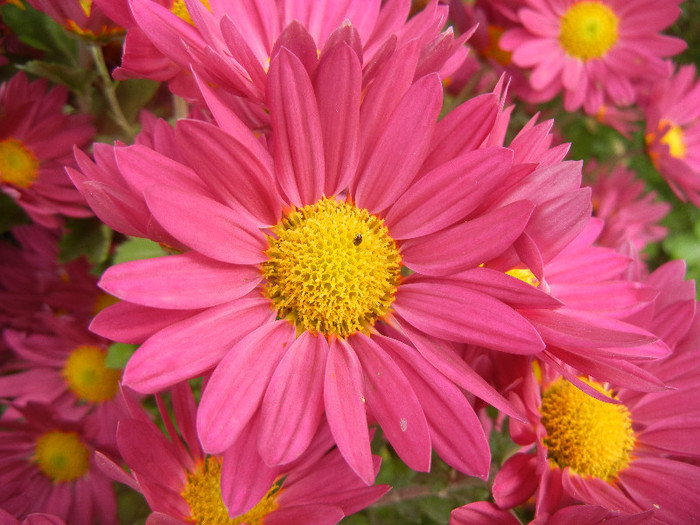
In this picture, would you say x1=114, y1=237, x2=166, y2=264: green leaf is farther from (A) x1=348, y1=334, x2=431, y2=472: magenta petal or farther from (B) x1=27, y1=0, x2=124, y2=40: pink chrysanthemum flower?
(A) x1=348, y1=334, x2=431, y2=472: magenta petal

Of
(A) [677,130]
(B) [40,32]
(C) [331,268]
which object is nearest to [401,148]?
(C) [331,268]

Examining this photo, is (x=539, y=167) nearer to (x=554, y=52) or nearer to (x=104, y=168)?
(x=104, y=168)

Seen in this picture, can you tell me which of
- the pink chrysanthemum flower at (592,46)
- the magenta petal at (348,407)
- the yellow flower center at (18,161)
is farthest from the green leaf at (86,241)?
the pink chrysanthemum flower at (592,46)

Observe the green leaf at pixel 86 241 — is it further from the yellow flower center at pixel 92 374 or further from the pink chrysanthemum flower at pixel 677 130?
the pink chrysanthemum flower at pixel 677 130

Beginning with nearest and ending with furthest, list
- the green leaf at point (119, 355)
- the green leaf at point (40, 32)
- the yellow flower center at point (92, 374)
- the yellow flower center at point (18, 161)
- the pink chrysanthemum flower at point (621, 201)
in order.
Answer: the green leaf at point (119, 355), the green leaf at point (40, 32), the yellow flower center at point (18, 161), the yellow flower center at point (92, 374), the pink chrysanthemum flower at point (621, 201)

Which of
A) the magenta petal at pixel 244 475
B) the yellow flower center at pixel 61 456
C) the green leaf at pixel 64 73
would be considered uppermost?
the green leaf at pixel 64 73

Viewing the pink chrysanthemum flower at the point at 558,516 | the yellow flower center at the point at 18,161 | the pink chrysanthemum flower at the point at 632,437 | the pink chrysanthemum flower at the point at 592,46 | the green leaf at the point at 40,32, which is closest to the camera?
the pink chrysanthemum flower at the point at 558,516

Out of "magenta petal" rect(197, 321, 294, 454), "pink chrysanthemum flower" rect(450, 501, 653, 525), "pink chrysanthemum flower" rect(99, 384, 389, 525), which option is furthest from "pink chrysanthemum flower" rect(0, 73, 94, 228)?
"pink chrysanthemum flower" rect(450, 501, 653, 525)
